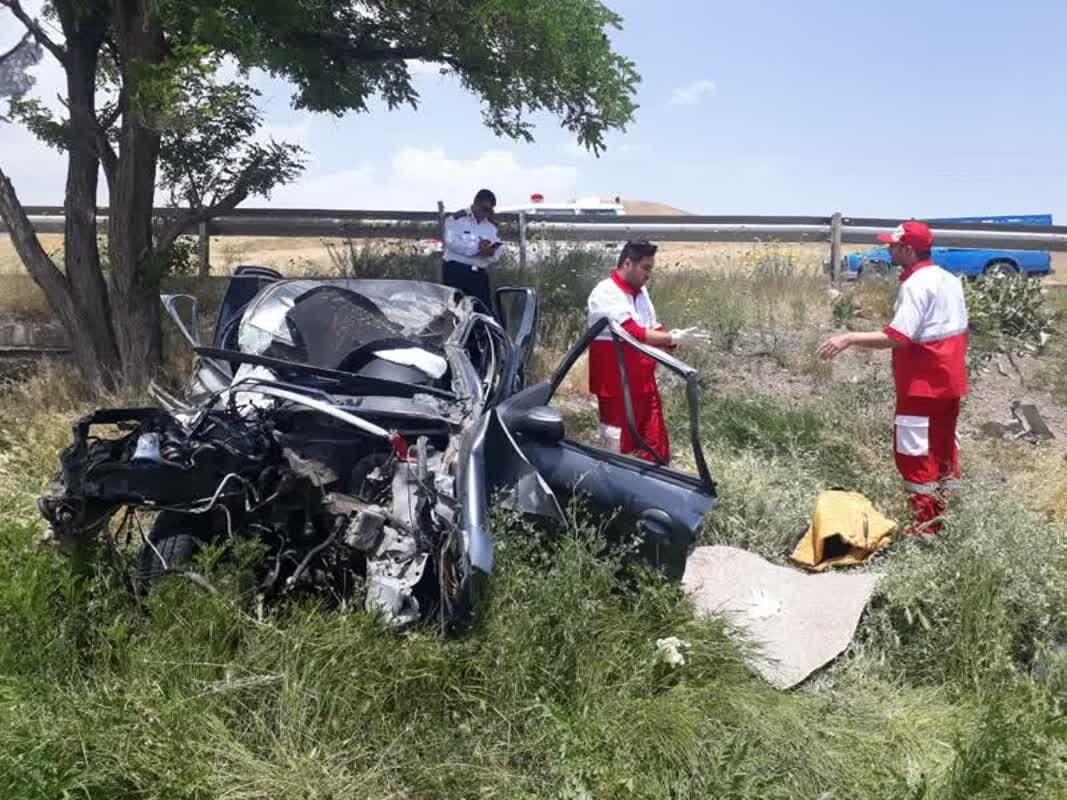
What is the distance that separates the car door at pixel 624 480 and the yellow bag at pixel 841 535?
3.73 ft

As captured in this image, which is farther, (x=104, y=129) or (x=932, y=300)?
(x=104, y=129)

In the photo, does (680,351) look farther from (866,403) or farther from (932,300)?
(932,300)

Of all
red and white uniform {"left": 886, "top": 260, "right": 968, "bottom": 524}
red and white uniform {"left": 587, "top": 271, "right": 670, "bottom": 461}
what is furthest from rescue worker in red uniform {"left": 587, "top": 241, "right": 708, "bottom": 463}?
red and white uniform {"left": 886, "top": 260, "right": 968, "bottom": 524}

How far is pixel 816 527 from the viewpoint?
543 cm

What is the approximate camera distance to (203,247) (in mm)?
11102

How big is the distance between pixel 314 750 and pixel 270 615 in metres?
0.71

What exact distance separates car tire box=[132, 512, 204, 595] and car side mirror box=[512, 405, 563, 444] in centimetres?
148

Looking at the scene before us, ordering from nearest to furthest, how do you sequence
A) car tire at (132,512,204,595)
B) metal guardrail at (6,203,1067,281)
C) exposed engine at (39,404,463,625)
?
exposed engine at (39,404,463,625) → car tire at (132,512,204,595) → metal guardrail at (6,203,1067,281)

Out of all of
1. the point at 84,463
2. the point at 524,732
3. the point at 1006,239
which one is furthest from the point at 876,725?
the point at 1006,239

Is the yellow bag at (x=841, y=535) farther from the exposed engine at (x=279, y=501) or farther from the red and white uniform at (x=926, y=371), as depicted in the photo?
the exposed engine at (x=279, y=501)

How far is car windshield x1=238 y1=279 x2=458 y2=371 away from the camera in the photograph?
4961 millimetres

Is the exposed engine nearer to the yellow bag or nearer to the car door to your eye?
the car door

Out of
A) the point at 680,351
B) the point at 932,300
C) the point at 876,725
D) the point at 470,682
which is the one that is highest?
the point at 932,300

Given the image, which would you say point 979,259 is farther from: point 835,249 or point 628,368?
point 628,368
